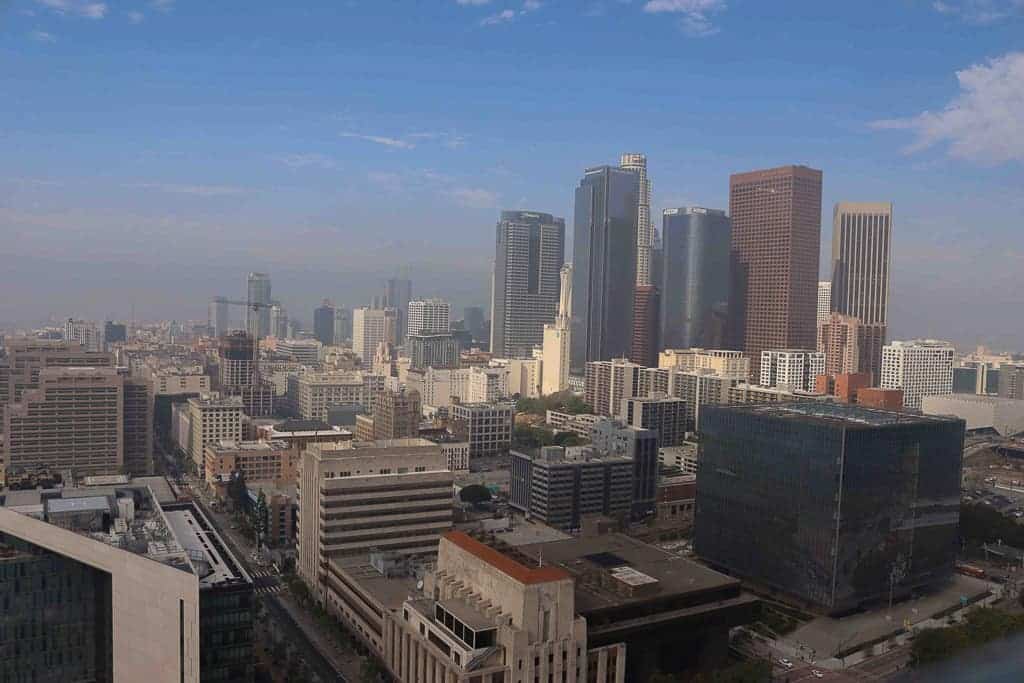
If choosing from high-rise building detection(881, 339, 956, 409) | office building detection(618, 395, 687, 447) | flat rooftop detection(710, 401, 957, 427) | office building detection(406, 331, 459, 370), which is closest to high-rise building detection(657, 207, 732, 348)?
high-rise building detection(881, 339, 956, 409)

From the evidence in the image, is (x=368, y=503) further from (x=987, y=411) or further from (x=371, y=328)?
(x=371, y=328)

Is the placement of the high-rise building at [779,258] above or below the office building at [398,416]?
above

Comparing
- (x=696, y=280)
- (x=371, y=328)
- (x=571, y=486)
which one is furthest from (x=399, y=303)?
(x=571, y=486)

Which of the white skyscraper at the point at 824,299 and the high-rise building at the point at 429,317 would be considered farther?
the high-rise building at the point at 429,317

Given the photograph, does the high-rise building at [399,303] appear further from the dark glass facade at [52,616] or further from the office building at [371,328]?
the dark glass facade at [52,616]

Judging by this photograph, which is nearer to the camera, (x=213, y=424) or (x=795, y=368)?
(x=213, y=424)

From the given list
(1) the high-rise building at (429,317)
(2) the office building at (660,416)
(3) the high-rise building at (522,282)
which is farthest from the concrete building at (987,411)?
(1) the high-rise building at (429,317)
